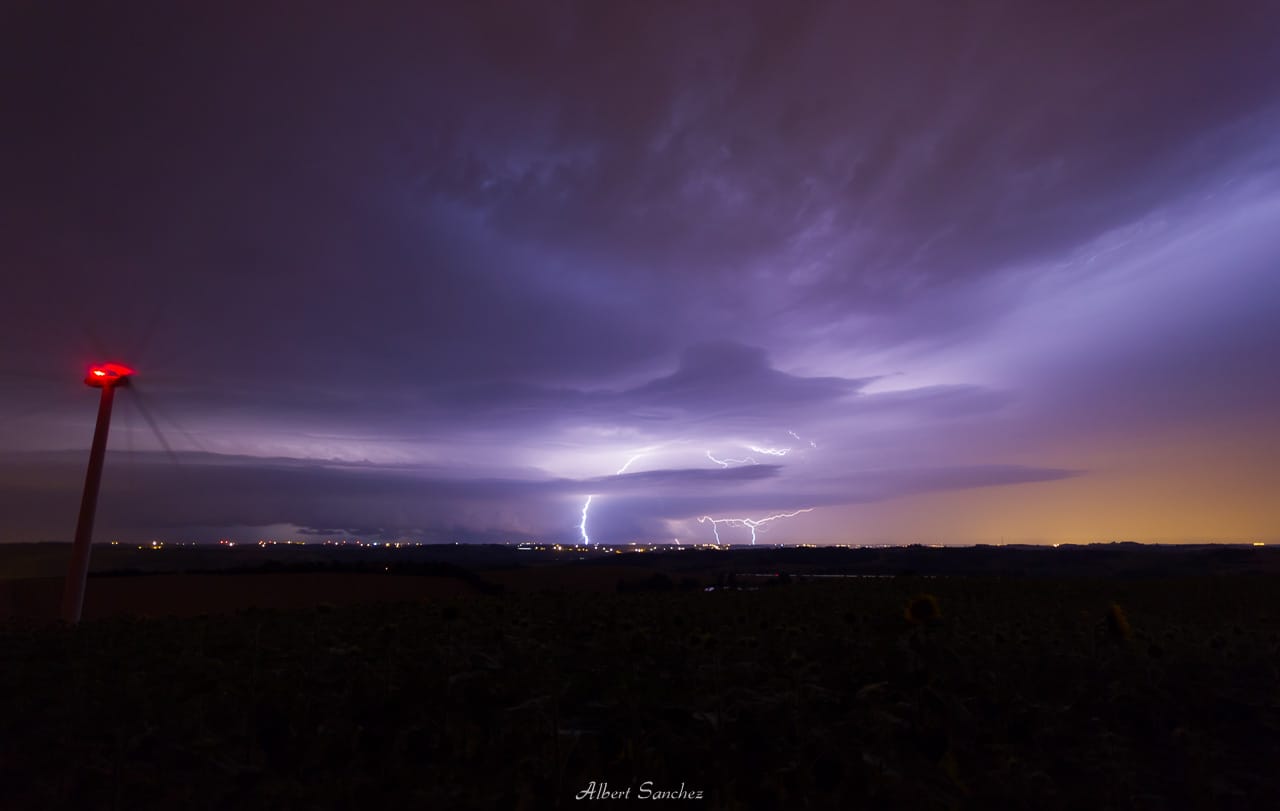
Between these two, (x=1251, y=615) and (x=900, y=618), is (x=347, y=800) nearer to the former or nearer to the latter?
(x=900, y=618)

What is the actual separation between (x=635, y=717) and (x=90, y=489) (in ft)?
98.8

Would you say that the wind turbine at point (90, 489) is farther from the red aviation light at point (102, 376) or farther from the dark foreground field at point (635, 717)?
the dark foreground field at point (635, 717)

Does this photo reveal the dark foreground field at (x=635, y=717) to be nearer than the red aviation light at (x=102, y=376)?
Yes

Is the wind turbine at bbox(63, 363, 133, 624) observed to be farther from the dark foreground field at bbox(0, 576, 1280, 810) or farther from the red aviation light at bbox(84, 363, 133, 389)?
the dark foreground field at bbox(0, 576, 1280, 810)

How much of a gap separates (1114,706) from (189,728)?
858 cm

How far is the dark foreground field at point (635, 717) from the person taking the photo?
4.97 meters

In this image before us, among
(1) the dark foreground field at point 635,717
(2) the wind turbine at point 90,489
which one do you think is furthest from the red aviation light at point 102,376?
(1) the dark foreground field at point 635,717

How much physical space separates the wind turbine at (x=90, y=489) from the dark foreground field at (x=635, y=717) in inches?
800

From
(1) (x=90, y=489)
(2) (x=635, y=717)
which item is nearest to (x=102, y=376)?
(1) (x=90, y=489)

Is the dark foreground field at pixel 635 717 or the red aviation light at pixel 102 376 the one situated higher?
the red aviation light at pixel 102 376

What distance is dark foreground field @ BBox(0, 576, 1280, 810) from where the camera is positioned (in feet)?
16.3

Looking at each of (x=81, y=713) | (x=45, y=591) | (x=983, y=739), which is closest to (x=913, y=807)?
(x=983, y=739)

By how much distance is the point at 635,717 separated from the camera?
5.87 metres

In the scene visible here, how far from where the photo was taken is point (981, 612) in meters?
13.1
